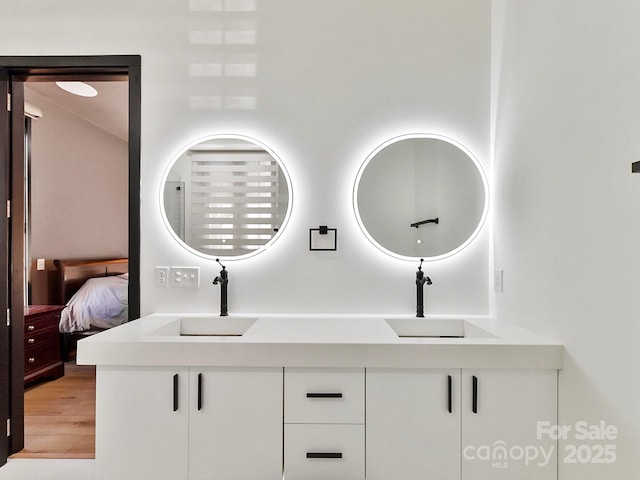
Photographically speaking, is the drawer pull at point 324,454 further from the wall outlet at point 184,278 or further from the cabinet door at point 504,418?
the wall outlet at point 184,278

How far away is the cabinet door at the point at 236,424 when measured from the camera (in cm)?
135

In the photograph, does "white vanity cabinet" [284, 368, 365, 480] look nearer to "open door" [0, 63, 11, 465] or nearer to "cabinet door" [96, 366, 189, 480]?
"cabinet door" [96, 366, 189, 480]

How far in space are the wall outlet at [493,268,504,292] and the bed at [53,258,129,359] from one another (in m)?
3.36

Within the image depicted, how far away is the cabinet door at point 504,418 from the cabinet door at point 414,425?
1.8 inches

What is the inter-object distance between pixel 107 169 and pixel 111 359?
4092mm

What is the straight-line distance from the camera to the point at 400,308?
194cm

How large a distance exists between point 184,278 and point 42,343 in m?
2.24

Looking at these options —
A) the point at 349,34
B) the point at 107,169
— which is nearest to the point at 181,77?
the point at 349,34

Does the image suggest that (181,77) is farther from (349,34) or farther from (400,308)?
(400,308)

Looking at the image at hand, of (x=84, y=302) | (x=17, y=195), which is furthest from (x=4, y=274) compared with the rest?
(x=84, y=302)

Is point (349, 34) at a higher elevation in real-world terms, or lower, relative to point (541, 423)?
higher

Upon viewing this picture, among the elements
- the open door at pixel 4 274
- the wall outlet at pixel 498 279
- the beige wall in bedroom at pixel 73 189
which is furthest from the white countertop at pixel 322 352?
the beige wall in bedroom at pixel 73 189

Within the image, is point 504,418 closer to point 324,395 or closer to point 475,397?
point 475,397

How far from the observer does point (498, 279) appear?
1842 millimetres
